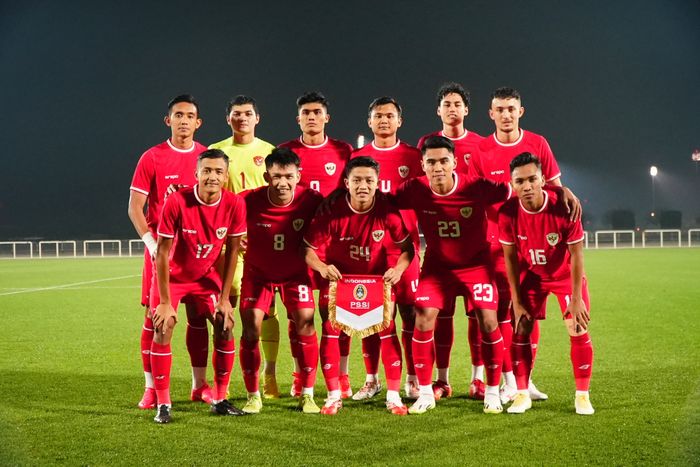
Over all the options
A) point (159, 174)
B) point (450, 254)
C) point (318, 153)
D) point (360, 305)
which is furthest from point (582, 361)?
point (159, 174)

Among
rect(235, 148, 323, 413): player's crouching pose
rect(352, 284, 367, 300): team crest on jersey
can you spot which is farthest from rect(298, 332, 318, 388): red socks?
rect(352, 284, 367, 300): team crest on jersey

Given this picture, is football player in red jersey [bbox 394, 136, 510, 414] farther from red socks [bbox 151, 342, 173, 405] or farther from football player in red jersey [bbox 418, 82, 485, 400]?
red socks [bbox 151, 342, 173, 405]

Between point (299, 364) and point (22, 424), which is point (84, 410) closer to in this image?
point (22, 424)

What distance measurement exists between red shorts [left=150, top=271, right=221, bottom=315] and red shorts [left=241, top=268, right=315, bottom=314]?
0.67 ft

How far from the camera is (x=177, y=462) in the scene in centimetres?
383

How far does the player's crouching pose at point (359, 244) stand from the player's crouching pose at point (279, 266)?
13cm

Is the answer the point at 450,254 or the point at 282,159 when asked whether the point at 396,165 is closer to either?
the point at 450,254

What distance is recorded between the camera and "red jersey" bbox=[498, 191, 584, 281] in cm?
491

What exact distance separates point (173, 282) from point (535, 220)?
253 centimetres

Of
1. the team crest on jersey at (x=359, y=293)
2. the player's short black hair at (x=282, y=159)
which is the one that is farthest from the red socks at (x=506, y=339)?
the player's short black hair at (x=282, y=159)

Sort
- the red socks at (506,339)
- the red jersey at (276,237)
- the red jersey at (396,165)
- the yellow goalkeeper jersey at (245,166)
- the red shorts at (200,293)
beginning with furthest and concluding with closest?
the yellow goalkeeper jersey at (245,166) → the red jersey at (396,165) → the red socks at (506,339) → the red jersey at (276,237) → the red shorts at (200,293)

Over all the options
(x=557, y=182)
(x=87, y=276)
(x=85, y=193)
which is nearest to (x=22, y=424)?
(x=557, y=182)

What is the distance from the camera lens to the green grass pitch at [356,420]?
3.91m

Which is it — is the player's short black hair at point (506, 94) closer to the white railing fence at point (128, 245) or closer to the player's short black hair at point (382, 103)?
the player's short black hair at point (382, 103)
